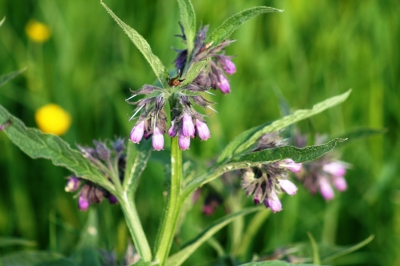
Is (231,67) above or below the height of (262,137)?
above

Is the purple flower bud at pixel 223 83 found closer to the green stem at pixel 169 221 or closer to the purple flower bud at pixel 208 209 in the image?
the green stem at pixel 169 221

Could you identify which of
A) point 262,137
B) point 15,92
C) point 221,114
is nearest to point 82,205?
point 262,137

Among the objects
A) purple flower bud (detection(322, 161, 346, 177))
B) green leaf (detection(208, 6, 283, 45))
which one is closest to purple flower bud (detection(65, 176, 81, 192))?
green leaf (detection(208, 6, 283, 45))

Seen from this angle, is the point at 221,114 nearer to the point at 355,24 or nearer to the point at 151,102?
the point at 355,24

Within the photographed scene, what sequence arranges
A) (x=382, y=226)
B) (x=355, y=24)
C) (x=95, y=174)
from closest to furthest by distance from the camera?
(x=95, y=174) < (x=382, y=226) < (x=355, y=24)

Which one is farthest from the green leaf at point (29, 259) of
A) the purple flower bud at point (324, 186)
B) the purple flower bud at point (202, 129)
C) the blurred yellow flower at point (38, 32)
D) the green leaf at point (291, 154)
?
the blurred yellow flower at point (38, 32)

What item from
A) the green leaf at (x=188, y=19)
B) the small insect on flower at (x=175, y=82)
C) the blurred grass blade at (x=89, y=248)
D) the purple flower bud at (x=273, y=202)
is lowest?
A: the blurred grass blade at (x=89, y=248)
